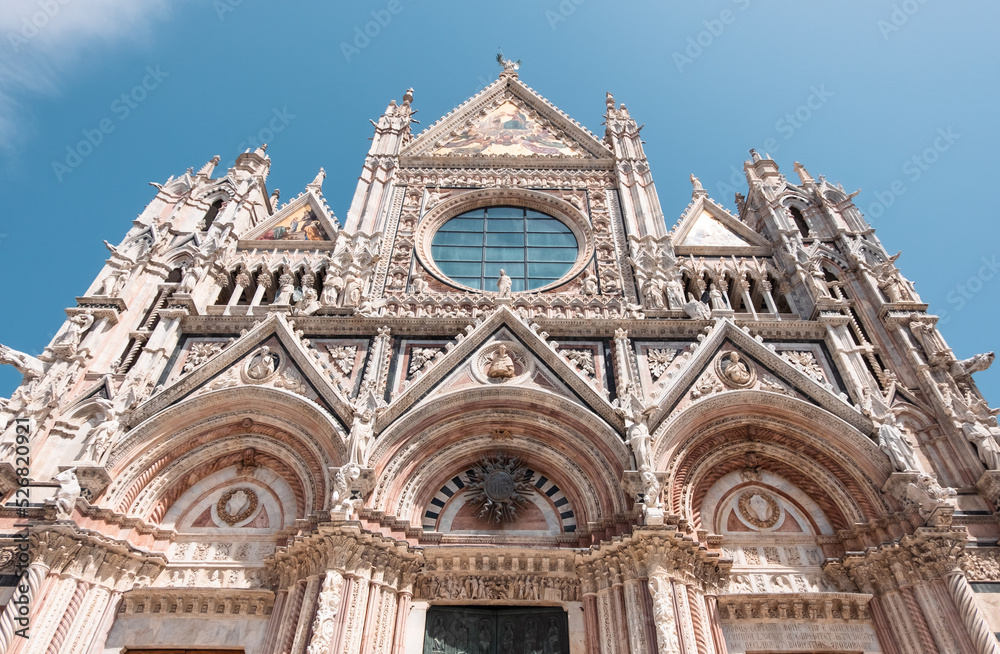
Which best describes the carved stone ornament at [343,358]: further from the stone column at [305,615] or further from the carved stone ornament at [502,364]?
the stone column at [305,615]

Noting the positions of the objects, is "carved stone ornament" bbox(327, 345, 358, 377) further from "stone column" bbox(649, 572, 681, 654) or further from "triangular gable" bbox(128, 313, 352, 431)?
"stone column" bbox(649, 572, 681, 654)

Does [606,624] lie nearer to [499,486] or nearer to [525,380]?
[499,486]

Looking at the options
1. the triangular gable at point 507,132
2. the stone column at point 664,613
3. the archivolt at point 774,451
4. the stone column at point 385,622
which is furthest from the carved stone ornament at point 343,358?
the triangular gable at point 507,132

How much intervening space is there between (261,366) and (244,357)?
50 cm

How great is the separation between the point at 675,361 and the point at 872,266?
5363 millimetres

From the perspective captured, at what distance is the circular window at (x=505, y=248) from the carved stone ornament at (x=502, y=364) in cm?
310

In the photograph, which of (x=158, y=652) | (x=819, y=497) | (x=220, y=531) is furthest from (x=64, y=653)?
(x=819, y=497)

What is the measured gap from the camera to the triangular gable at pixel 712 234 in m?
15.1

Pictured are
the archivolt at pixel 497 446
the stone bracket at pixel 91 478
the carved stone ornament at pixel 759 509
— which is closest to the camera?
the stone bracket at pixel 91 478

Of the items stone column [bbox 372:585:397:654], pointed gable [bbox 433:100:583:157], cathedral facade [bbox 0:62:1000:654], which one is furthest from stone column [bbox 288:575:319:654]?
pointed gable [bbox 433:100:583:157]

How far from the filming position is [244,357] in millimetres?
11867

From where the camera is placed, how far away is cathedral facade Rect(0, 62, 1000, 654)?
8930mm

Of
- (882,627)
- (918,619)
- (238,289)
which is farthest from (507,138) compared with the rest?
(918,619)

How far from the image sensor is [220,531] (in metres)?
10.4
